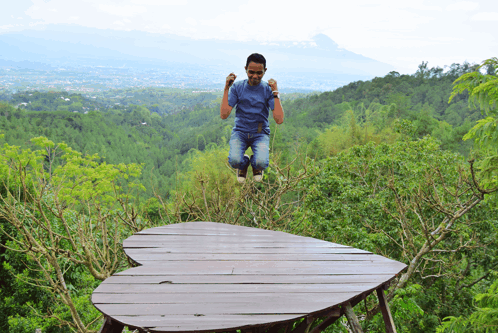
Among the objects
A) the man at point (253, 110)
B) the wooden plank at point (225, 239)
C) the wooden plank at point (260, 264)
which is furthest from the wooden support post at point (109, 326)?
the man at point (253, 110)

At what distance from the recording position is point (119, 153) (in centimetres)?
4931

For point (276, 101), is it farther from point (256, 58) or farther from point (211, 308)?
point (211, 308)

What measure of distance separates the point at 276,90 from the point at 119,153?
49832mm

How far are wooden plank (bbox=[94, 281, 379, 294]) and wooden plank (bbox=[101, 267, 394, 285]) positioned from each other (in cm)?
4

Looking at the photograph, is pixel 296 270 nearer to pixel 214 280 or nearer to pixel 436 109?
pixel 214 280

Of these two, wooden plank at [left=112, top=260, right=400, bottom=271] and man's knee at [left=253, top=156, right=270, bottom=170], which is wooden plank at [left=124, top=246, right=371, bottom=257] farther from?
man's knee at [left=253, top=156, right=270, bottom=170]

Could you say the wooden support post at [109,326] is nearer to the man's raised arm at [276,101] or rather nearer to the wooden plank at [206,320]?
the wooden plank at [206,320]

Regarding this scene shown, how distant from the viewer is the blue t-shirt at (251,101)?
3.36 meters

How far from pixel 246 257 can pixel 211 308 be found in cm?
64

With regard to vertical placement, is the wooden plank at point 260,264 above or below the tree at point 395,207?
above

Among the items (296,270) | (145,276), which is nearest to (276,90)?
(296,270)

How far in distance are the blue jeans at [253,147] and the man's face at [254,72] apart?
54cm

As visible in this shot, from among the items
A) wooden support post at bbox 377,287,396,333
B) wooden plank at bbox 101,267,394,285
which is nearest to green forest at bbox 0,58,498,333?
wooden support post at bbox 377,287,396,333

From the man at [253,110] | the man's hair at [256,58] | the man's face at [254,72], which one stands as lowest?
the man at [253,110]
